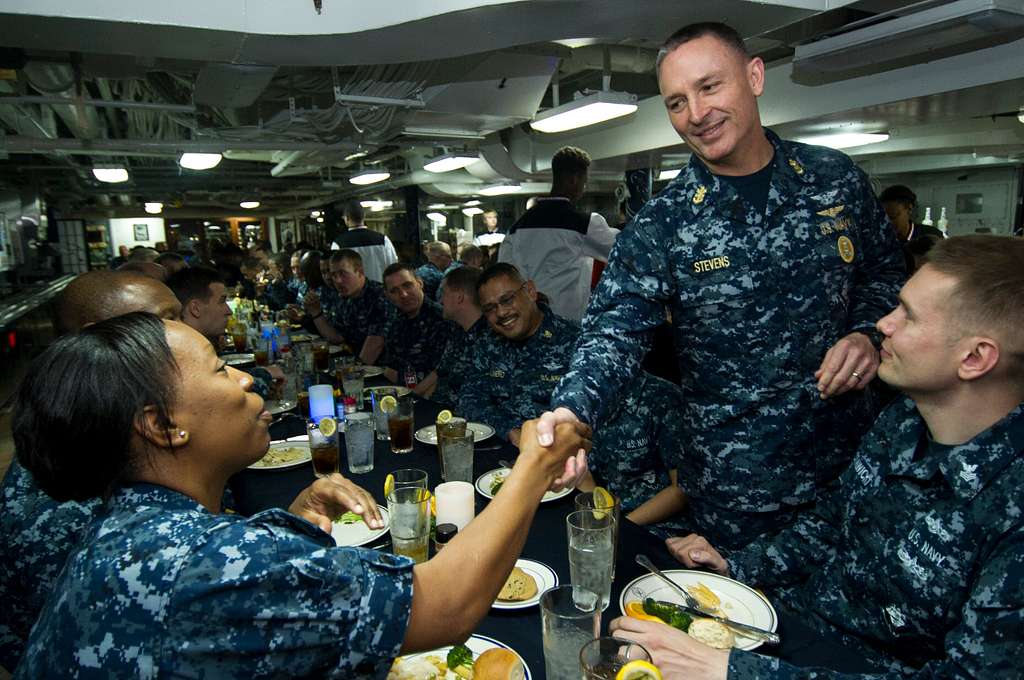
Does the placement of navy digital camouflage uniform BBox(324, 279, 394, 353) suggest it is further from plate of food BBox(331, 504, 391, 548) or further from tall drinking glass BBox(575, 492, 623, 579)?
tall drinking glass BBox(575, 492, 623, 579)

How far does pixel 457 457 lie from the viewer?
217 centimetres

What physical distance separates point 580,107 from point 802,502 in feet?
12.0

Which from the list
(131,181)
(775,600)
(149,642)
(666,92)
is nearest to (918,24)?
(666,92)

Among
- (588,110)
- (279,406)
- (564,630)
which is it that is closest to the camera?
(564,630)

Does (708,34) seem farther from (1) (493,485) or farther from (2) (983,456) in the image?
(1) (493,485)

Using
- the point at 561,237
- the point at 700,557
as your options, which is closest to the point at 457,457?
the point at 700,557

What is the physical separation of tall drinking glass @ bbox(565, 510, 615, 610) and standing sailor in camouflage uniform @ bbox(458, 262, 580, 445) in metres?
1.63

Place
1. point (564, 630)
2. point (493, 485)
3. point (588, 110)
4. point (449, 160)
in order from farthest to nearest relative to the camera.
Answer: point (449, 160)
point (588, 110)
point (493, 485)
point (564, 630)

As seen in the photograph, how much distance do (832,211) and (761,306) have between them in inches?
15.2

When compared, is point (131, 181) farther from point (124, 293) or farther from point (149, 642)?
point (149, 642)

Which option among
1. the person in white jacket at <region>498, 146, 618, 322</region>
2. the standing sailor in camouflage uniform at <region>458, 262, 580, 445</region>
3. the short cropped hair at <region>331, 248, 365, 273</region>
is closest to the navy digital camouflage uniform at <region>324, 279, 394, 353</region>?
the short cropped hair at <region>331, 248, 365, 273</region>

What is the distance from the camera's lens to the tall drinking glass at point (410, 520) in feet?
5.21

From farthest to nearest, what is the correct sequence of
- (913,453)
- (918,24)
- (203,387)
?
(918,24)
(913,453)
(203,387)

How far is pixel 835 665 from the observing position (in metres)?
1.24
